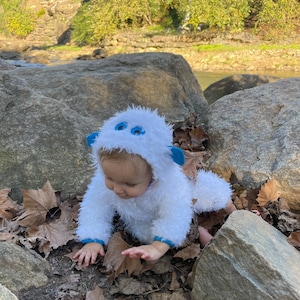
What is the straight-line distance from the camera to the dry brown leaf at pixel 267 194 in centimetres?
229

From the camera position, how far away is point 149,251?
1608 mm

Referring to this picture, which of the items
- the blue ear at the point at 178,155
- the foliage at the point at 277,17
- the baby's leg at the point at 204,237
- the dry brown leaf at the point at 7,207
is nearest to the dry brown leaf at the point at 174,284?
the baby's leg at the point at 204,237

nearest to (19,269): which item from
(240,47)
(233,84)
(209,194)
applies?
(209,194)

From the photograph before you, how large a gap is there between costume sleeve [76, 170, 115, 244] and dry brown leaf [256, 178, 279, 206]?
91 centimetres

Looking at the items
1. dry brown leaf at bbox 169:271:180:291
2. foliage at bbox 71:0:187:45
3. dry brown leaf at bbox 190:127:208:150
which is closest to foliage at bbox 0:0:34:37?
foliage at bbox 71:0:187:45

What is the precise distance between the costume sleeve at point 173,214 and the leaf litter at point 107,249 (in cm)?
13

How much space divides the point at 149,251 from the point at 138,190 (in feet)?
0.82

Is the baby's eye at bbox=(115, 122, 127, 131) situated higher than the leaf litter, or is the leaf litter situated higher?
the baby's eye at bbox=(115, 122, 127, 131)

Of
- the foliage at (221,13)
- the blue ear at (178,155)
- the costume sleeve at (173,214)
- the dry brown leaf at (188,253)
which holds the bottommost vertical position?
the foliage at (221,13)

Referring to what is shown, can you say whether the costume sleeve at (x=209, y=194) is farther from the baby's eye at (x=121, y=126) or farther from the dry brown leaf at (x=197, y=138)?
the dry brown leaf at (x=197, y=138)

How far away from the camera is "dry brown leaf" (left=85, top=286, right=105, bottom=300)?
1.55m

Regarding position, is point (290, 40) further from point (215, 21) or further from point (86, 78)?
point (86, 78)

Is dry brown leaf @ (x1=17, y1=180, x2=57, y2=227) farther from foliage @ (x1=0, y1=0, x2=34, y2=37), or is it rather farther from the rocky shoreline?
foliage @ (x1=0, y1=0, x2=34, y2=37)

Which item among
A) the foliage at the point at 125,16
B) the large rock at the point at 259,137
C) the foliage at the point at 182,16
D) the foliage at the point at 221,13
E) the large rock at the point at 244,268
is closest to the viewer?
the large rock at the point at 244,268
